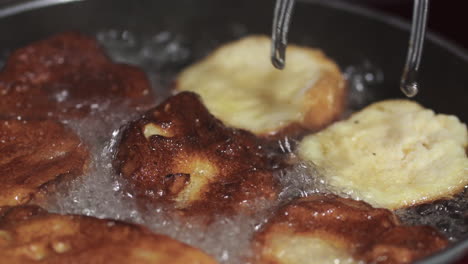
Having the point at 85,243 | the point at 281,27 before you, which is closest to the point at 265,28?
the point at 281,27

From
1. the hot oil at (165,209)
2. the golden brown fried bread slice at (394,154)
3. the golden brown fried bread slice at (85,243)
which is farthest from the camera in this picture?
the golden brown fried bread slice at (394,154)

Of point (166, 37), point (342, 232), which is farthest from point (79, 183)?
point (166, 37)

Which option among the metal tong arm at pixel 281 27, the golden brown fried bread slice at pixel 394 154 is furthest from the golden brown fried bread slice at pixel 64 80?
the golden brown fried bread slice at pixel 394 154

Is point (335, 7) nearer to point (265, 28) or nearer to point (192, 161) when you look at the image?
point (265, 28)

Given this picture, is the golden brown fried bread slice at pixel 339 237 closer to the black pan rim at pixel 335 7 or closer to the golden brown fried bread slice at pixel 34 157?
the golden brown fried bread slice at pixel 34 157

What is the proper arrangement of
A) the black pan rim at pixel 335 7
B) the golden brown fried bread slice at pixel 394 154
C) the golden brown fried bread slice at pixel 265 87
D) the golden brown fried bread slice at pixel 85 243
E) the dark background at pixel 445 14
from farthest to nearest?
1. the dark background at pixel 445 14
2. the black pan rim at pixel 335 7
3. the golden brown fried bread slice at pixel 265 87
4. the golden brown fried bread slice at pixel 394 154
5. the golden brown fried bread slice at pixel 85 243

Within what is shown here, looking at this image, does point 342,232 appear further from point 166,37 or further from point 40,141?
point 166,37

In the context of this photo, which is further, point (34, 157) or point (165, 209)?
point (34, 157)
